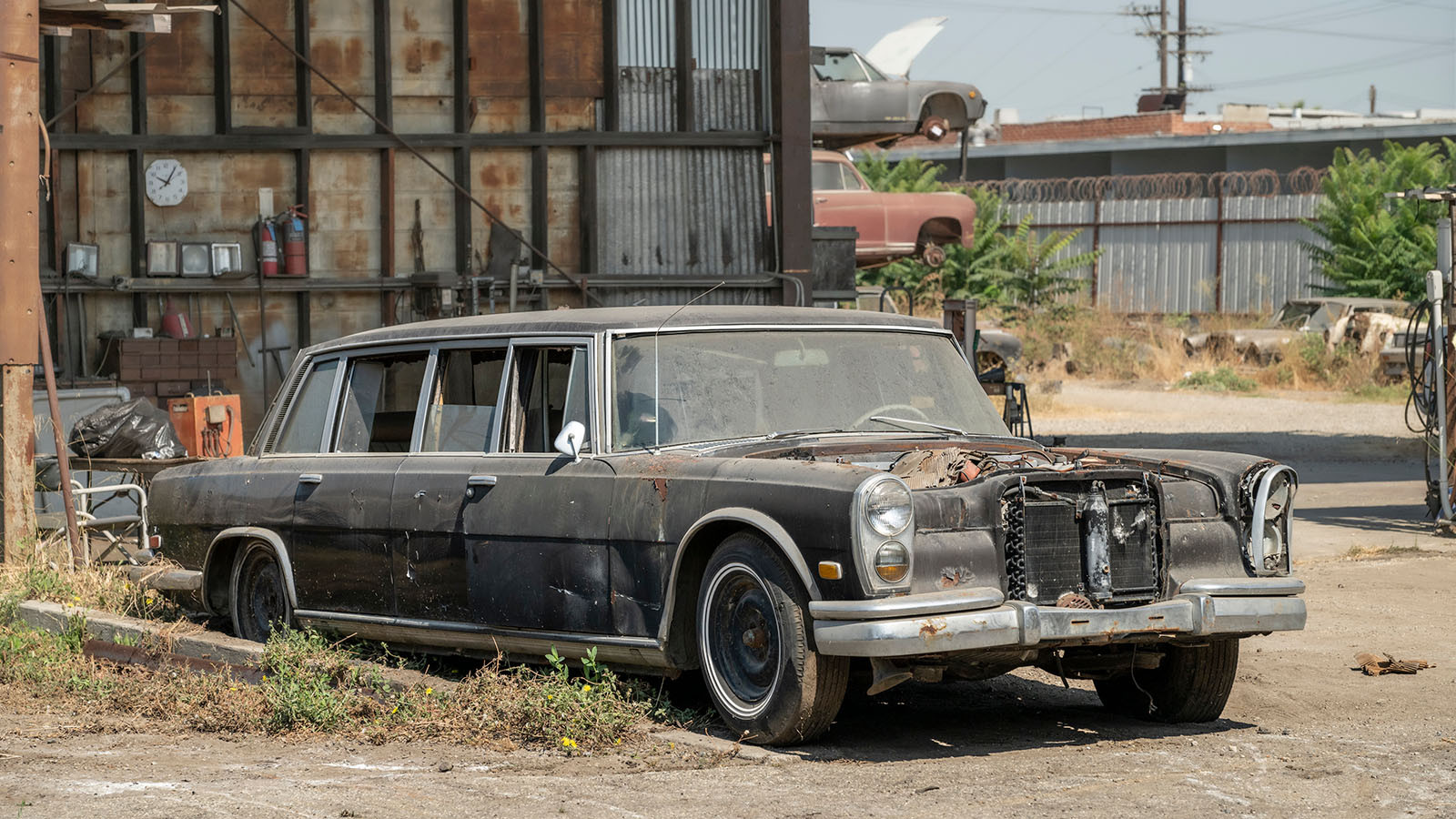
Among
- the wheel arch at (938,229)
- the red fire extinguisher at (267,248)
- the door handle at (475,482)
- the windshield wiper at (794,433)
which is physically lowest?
the door handle at (475,482)

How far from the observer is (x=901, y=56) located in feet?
83.0

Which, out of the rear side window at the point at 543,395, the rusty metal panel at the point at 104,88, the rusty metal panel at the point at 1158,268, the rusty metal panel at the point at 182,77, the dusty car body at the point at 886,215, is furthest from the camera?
the rusty metal panel at the point at 1158,268

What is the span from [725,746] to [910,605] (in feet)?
2.72

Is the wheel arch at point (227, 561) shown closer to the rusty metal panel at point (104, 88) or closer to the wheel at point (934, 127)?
the rusty metal panel at point (104, 88)

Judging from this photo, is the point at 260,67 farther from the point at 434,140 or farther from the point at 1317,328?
the point at 1317,328

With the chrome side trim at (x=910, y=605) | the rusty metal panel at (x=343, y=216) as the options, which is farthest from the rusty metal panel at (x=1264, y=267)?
the chrome side trim at (x=910, y=605)

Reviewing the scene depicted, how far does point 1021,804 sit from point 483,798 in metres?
1.58

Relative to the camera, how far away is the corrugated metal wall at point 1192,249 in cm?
3738

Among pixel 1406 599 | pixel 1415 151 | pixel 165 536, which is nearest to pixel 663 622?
pixel 165 536

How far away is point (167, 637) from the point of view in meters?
7.80

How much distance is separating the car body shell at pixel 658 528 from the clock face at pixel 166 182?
7544 millimetres

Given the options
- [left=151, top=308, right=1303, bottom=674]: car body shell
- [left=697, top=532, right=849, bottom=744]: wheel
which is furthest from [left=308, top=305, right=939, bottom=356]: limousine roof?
[left=697, top=532, right=849, bottom=744]: wheel

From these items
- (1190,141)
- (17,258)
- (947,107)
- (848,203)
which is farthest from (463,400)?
(1190,141)

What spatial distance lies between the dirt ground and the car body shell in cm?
42
